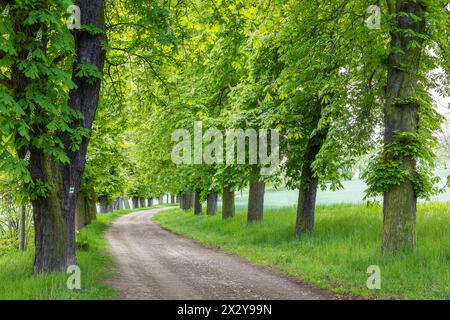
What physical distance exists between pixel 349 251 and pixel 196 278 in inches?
179

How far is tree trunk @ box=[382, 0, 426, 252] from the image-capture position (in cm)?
1024

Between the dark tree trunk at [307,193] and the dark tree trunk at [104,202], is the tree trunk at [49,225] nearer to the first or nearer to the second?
the dark tree trunk at [307,193]

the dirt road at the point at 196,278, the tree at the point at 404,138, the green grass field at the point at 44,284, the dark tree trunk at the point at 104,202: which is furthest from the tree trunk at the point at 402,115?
the dark tree trunk at the point at 104,202

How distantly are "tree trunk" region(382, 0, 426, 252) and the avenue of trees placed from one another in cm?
3

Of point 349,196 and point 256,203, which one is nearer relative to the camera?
point 256,203

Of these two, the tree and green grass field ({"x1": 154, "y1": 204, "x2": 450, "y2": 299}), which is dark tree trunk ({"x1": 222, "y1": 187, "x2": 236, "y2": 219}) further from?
the tree

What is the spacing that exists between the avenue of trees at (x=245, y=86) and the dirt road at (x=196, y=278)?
2.04 m

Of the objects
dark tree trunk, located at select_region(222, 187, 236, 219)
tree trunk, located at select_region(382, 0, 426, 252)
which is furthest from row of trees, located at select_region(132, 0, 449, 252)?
dark tree trunk, located at select_region(222, 187, 236, 219)

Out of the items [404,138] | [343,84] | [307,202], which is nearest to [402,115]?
[404,138]

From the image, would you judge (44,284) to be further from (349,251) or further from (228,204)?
(228,204)

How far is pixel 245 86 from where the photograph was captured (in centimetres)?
1577

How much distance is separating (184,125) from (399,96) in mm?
11175

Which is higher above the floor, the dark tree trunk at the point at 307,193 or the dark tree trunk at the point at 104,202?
the dark tree trunk at the point at 307,193

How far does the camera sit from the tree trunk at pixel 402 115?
1024cm
